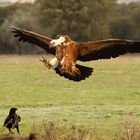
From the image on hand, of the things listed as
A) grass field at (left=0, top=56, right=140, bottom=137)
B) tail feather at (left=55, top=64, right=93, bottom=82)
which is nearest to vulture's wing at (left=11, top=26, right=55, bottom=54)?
tail feather at (left=55, top=64, right=93, bottom=82)

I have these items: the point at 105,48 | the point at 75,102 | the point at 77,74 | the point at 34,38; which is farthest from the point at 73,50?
the point at 75,102

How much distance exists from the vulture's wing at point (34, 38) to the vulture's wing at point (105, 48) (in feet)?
0.98

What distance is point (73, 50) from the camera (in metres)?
5.40

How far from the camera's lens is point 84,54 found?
5609mm

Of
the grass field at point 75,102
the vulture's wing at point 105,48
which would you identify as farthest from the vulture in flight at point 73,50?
the grass field at point 75,102

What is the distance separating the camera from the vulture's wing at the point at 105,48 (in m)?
5.59

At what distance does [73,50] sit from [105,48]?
1.41 feet

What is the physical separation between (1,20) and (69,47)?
204ft

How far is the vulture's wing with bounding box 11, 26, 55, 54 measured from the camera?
221 inches

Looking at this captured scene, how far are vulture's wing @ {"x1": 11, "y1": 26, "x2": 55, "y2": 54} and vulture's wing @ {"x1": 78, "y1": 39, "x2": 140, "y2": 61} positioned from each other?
11.7 inches

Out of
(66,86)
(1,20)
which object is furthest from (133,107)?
(1,20)

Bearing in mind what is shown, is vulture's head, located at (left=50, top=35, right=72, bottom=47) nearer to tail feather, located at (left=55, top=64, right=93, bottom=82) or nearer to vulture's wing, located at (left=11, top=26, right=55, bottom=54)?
vulture's wing, located at (left=11, top=26, right=55, bottom=54)

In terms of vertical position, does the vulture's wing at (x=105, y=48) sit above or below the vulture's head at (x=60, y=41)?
above

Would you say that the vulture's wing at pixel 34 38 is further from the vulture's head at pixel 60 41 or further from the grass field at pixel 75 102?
the grass field at pixel 75 102
